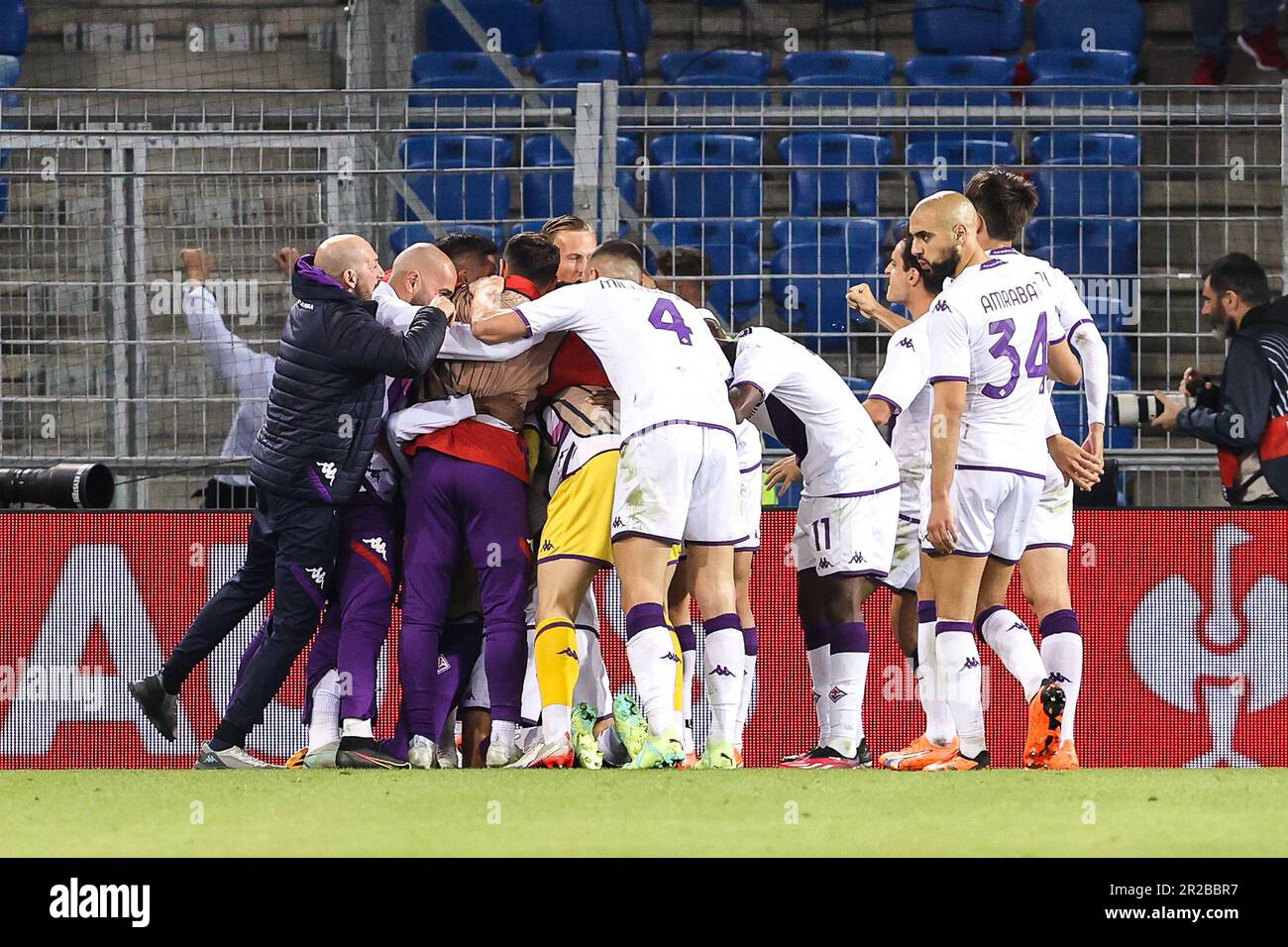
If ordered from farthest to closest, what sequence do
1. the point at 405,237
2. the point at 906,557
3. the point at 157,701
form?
the point at 405,237 → the point at 906,557 → the point at 157,701

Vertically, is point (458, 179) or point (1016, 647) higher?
point (458, 179)

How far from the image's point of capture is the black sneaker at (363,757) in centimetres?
645

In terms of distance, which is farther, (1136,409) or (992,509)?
(1136,409)

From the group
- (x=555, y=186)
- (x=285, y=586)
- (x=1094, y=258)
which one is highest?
(x=555, y=186)

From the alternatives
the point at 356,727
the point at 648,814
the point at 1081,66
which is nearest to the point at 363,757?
the point at 356,727

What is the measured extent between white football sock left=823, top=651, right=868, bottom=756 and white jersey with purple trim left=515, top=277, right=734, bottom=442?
103 cm

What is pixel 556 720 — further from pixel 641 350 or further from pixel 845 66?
pixel 845 66

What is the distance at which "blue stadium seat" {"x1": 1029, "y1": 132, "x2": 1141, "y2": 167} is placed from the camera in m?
11.2

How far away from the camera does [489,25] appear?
44.5 ft

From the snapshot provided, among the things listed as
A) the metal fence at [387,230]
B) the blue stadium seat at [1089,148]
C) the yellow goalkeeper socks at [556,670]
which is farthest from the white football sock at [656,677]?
the blue stadium seat at [1089,148]

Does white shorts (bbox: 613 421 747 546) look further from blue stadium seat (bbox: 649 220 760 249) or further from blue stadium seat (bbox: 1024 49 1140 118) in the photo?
blue stadium seat (bbox: 1024 49 1140 118)

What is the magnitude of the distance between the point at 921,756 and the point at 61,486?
3.78 m

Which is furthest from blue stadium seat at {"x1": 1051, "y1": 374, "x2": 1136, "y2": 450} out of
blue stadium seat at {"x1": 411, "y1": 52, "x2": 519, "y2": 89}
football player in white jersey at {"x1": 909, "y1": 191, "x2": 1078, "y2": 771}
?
blue stadium seat at {"x1": 411, "y1": 52, "x2": 519, "y2": 89}

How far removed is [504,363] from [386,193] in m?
2.63
